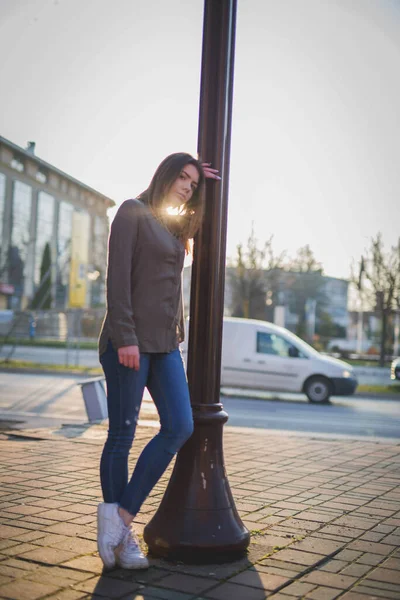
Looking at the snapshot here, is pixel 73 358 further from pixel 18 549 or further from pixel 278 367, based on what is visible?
pixel 18 549

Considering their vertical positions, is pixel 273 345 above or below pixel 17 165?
below

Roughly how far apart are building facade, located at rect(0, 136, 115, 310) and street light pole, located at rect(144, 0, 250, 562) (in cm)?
4829

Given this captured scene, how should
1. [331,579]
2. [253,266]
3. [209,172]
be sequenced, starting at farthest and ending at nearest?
1. [253,266]
2. [209,172]
3. [331,579]

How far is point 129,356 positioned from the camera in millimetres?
3039

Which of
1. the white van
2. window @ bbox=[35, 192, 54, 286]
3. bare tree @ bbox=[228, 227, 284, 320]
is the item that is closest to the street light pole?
the white van

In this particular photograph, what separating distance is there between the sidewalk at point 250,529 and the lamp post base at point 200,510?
0.07m

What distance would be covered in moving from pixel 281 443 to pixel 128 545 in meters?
4.74

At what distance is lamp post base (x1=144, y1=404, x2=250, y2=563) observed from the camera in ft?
10.7

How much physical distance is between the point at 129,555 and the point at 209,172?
174 centimetres

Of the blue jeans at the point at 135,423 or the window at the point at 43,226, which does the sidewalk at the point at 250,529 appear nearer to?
the blue jeans at the point at 135,423

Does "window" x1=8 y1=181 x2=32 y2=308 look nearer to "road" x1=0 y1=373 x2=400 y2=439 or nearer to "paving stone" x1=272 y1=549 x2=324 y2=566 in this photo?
"road" x1=0 y1=373 x2=400 y2=439

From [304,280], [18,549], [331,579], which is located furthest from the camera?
[304,280]

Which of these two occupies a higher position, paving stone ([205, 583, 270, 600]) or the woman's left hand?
the woman's left hand

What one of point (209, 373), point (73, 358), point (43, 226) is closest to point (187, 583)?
point (209, 373)
